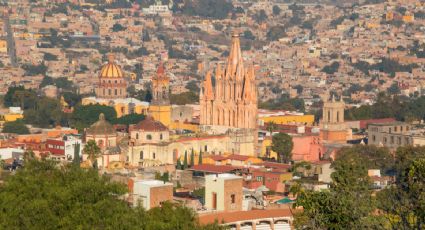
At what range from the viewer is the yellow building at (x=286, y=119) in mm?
72912

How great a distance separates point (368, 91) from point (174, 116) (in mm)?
44877

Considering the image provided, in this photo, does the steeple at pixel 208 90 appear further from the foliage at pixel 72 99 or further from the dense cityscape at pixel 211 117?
the foliage at pixel 72 99

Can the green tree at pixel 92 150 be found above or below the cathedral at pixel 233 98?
below

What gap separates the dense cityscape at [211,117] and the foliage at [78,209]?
0.05 metres

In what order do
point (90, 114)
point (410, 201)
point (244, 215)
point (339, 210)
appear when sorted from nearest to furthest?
point (410, 201) < point (339, 210) < point (244, 215) < point (90, 114)

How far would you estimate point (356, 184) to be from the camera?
2730 centimetres

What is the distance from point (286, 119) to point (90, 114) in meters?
9.61

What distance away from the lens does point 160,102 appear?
Result: 227 feet

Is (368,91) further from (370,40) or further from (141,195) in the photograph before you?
(141,195)

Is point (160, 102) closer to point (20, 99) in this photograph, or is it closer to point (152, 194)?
point (20, 99)

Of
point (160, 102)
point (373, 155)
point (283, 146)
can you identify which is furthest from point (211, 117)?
point (373, 155)

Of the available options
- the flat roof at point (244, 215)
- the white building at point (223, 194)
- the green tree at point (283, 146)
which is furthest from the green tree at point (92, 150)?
the flat roof at point (244, 215)

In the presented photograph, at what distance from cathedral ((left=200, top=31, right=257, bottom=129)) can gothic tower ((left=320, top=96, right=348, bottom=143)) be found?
651 centimetres

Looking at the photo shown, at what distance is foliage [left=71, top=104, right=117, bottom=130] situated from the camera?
7279 cm
